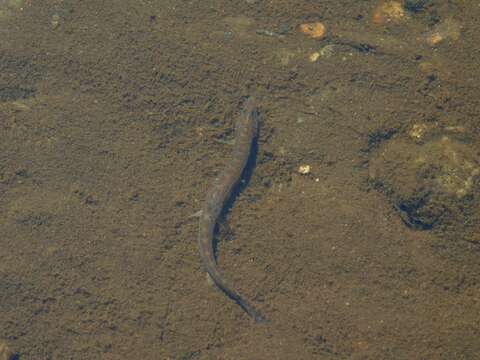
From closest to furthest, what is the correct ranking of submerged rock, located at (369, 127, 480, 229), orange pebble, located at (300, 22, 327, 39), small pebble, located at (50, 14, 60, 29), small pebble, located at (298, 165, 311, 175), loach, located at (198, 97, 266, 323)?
submerged rock, located at (369, 127, 480, 229)
loach, located at (198, 97, 266, 323)
small pebble, located at (298, 165, 311, 175)
orange pebble, located at (300, 22, 327, 39)
small pebble, located at (50, 14, 60, 29)

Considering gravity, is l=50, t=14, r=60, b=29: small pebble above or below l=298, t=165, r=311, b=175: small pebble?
above

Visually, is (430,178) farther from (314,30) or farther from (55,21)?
(55,21)

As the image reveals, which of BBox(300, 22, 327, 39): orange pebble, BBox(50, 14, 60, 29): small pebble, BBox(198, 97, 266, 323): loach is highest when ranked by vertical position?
BBox(50, 14, 60, 29): small pebble

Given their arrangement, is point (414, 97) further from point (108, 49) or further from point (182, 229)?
point (108, 49)

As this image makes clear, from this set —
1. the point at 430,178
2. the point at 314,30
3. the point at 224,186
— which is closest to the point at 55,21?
the point at 224,186

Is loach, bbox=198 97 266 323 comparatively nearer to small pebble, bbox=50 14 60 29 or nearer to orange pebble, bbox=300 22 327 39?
orange pebble, bbox=300 22 327 39

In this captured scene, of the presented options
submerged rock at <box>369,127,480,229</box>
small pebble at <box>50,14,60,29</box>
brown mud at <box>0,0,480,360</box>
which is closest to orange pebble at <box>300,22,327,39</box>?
brown mud at <box>0,0,480,360</box>

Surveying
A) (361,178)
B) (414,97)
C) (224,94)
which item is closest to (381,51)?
(414,97)

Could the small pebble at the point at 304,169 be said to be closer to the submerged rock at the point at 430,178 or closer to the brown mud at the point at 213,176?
the brown mud at the point at 213,176
